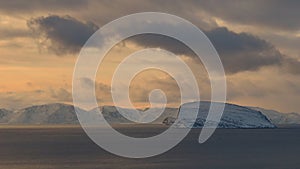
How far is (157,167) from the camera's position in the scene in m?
194

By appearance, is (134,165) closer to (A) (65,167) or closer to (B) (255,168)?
(A) (65,167)

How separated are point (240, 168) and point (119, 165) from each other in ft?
154

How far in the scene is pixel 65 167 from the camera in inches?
7731

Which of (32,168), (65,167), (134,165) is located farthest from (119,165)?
(32,168)

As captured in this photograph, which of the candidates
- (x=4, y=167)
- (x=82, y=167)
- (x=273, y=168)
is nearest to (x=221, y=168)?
(x=273, y=168)

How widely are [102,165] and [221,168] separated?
151ft

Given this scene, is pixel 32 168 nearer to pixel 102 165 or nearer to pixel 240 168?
pixel 102 165

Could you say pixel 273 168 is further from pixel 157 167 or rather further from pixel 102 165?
pixel 102 165

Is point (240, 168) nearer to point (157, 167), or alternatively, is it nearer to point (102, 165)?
point (157, 167)

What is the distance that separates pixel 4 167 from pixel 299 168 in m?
114

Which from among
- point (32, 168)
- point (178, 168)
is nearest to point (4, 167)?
point (32, 168)

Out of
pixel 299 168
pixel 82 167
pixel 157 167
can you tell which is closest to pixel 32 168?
pixel 82 167

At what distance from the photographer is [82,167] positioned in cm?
19725

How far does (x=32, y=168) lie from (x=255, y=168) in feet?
281
